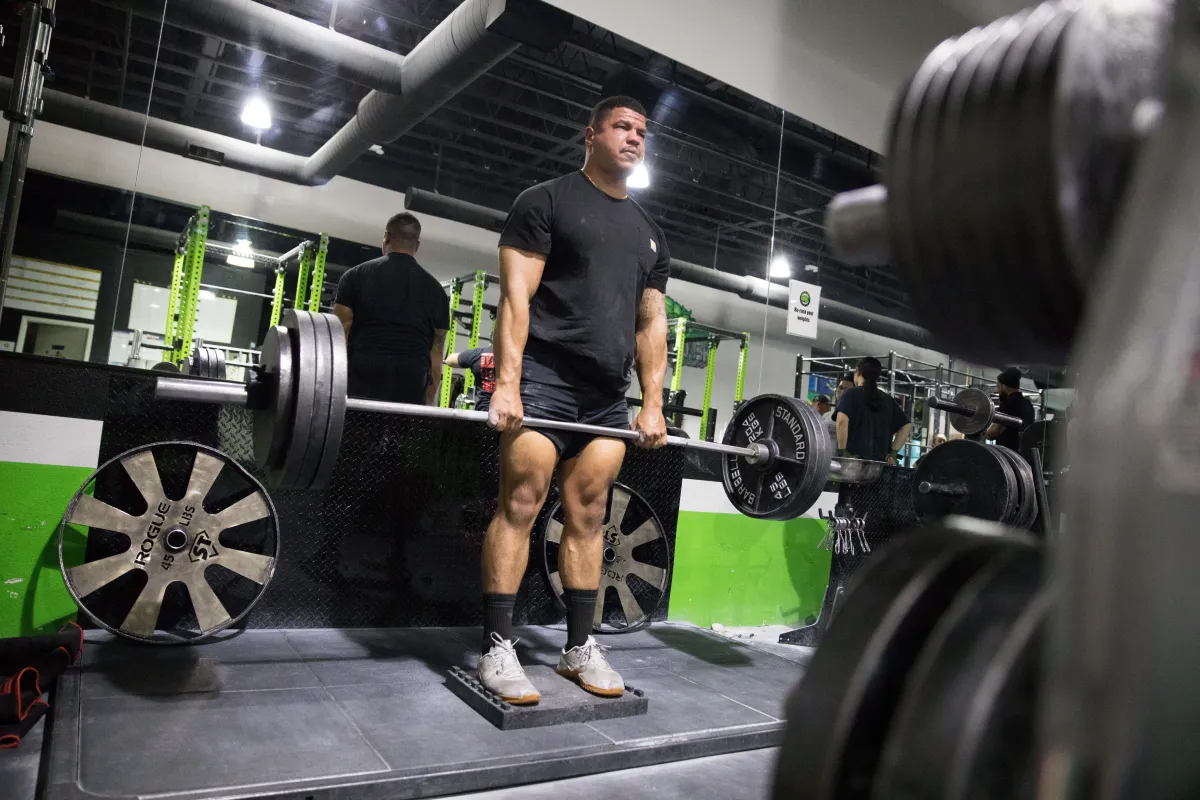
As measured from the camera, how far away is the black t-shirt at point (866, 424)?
4.19 m

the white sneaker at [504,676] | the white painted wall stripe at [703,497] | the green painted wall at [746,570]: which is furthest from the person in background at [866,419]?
the white sneaker at [504,676]

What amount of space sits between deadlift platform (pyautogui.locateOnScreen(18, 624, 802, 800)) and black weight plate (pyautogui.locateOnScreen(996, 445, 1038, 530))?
4.05 ft

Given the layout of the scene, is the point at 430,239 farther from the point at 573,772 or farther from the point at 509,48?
the point at 573,772

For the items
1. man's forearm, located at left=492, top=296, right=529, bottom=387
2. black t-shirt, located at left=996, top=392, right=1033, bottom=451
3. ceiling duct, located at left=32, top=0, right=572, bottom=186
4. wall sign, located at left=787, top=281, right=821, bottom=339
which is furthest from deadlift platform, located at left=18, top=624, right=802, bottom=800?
wall sign, located at left=787, top=281, right=821, bottom=339

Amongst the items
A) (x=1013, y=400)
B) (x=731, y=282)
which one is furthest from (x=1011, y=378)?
(x=731, y=282)

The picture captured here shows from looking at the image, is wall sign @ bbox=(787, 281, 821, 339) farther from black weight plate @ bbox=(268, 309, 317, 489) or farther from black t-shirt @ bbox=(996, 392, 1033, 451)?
black weight plate @ bbox=(268, 309, 317, 489)

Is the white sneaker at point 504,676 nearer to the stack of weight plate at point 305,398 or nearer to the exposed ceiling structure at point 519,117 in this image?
the stack of weight plate at point 305,398

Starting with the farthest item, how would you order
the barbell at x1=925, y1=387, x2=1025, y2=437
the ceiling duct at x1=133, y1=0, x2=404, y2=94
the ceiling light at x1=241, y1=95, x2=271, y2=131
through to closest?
the ceiling light at x1=241, y1=95, x2=271, y2=131 < the ceiling duct at x1=133, y1=0, x2=404, y2=94 < the barbell at x1=925, y1=387, x2=1025, y2=437

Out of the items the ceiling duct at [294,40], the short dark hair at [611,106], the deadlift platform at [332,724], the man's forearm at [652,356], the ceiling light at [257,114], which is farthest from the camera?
the ceiling light at [257,114]

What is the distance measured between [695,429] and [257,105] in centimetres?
407

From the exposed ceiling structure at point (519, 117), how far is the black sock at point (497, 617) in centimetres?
239

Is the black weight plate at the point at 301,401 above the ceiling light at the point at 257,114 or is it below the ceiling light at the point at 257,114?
below

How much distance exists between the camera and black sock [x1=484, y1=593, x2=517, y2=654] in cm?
197

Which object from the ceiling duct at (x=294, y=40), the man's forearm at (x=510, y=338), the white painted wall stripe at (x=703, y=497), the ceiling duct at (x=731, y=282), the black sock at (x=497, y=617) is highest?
the ceiling duct at (x=294, y=40)
